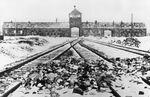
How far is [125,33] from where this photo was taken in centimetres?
9662

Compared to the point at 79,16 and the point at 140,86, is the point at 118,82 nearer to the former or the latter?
the point at 140,86

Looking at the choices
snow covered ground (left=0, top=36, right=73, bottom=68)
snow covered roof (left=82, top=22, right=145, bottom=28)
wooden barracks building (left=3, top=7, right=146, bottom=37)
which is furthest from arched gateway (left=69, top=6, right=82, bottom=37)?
snow covered ground (left=0, top=36, right=73, bottom=68)

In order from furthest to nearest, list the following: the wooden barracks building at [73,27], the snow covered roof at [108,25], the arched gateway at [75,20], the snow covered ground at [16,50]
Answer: the snow covered roof at [108,25], the arched gateway at [75,20], the wooden barracks building at [73,27], the snow covered ground at [16,50]

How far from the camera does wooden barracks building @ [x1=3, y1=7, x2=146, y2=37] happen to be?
96.8 m

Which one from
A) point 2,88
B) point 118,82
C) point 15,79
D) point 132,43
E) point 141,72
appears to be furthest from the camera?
point 132,43

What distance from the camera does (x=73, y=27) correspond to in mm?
98938

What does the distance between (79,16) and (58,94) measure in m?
94.3

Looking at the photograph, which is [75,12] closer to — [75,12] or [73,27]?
[75,12]

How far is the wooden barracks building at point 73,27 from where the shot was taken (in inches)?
3812

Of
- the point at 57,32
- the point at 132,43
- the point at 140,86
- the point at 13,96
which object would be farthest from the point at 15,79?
the point at 57,32

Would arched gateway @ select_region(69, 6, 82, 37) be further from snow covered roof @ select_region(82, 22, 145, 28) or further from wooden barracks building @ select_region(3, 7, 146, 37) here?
snow covered roof @ select_region(82, 22, 145, 28)

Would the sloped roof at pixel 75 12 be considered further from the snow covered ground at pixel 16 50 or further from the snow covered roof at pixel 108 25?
the snow covered ground at pixel 16 50

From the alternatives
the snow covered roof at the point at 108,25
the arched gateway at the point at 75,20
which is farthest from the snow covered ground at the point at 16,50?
the snow covered roof at the point at 108,25

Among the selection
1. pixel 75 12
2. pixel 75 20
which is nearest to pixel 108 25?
pixel 75 20
